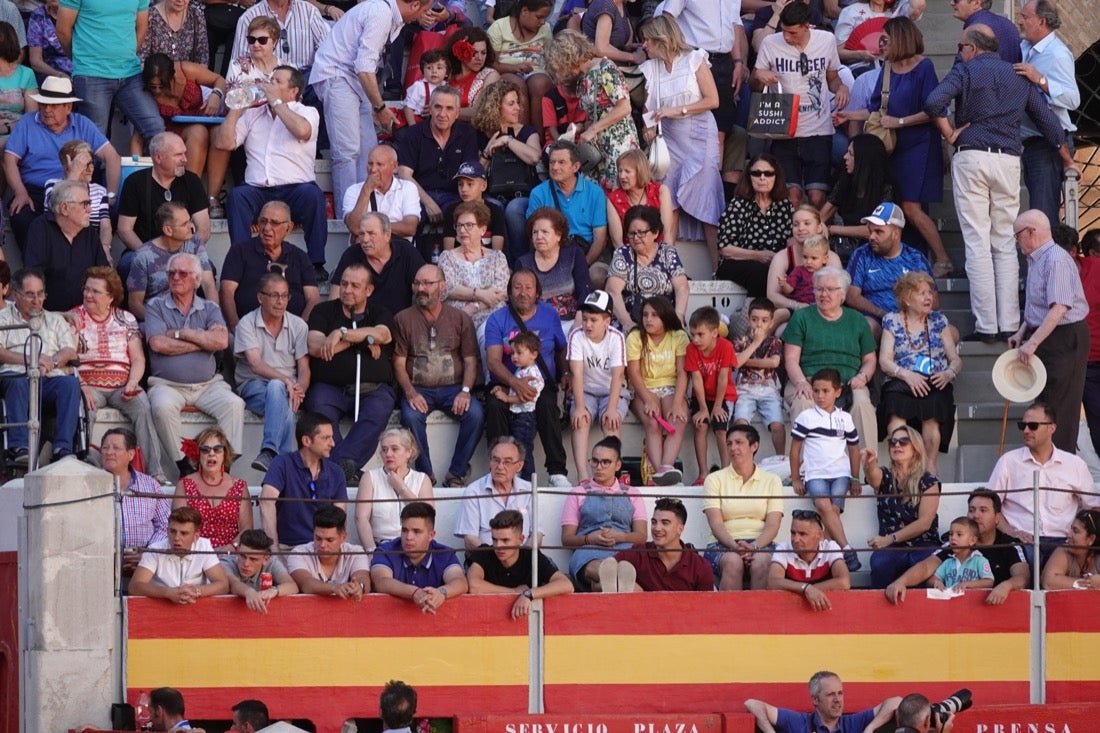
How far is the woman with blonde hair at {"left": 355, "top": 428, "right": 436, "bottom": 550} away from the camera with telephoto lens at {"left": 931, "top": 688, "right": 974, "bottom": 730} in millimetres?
3108

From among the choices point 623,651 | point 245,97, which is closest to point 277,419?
point 623,651

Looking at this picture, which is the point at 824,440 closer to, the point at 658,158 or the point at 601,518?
the point at 601,518

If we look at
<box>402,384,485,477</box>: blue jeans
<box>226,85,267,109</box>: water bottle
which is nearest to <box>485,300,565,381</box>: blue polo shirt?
<box>402,384,485,477</box>: blue jeans

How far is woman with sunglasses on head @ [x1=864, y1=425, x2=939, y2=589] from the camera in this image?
485 inches

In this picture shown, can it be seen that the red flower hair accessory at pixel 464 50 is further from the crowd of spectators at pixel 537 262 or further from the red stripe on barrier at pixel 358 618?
the red stripe on barrier at pixel 358 618

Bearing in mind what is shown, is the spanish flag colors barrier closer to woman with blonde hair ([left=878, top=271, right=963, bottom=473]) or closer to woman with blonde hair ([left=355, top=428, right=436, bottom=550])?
woman with blonde hair ([left=355, top=428, right=436, bottom=550])

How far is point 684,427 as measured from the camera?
13.5 meters

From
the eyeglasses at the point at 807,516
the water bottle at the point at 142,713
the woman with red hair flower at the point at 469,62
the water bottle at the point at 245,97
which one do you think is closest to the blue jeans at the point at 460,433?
the eyeglasses at the point at 807,516

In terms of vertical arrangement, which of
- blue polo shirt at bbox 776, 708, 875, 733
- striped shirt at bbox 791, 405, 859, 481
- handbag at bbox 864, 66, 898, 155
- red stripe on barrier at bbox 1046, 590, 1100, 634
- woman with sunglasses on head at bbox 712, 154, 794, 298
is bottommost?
blue polo shirt at bbox 776, 708, 875, 733

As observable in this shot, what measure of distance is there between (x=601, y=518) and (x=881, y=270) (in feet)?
9.85

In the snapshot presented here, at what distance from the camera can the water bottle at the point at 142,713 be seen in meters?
11.5

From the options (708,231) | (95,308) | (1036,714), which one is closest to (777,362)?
(708,231)

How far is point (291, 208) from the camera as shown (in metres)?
14.9

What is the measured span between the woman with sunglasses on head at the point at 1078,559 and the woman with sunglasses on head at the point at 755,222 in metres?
3.20
